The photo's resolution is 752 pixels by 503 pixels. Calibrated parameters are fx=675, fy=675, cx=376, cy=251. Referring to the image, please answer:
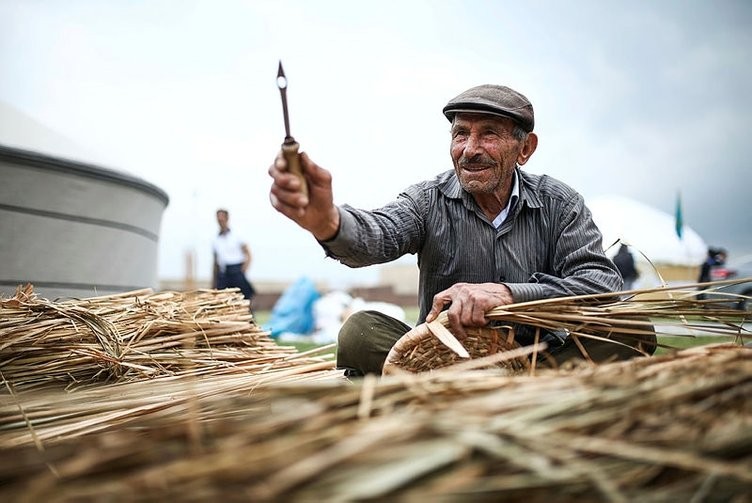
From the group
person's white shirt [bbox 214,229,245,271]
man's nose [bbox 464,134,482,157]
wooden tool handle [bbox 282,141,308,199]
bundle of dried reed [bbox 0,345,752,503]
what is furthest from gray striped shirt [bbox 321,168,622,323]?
person's white shirt [bbox 214,229,245,271]

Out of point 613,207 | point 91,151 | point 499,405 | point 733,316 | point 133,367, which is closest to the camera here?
point 499,405

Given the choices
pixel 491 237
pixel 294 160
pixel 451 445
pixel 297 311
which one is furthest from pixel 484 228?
pixel 297 311

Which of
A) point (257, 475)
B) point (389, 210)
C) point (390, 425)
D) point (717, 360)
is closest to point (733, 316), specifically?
point (717, 360)

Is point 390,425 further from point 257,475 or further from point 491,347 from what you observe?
point 491,347

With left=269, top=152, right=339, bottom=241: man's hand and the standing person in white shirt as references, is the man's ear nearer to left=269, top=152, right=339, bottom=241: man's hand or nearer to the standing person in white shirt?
left=269, top=152, right=339, bottom=241: man's hand

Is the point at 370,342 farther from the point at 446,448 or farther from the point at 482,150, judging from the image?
the point at 446,448

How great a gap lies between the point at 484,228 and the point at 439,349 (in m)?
0.49

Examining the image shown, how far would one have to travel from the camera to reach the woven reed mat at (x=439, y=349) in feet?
5.48

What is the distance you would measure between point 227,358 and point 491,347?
123cm

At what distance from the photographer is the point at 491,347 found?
5.59 ft

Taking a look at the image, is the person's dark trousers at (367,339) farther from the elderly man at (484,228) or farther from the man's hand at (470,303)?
the man's hand at (470,303)

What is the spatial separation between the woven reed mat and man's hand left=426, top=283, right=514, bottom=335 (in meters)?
0.04

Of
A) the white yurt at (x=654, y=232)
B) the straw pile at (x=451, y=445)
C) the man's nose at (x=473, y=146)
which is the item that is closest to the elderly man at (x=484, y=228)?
the man's nose at (x=473, y=146)

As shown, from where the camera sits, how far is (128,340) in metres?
2.33
